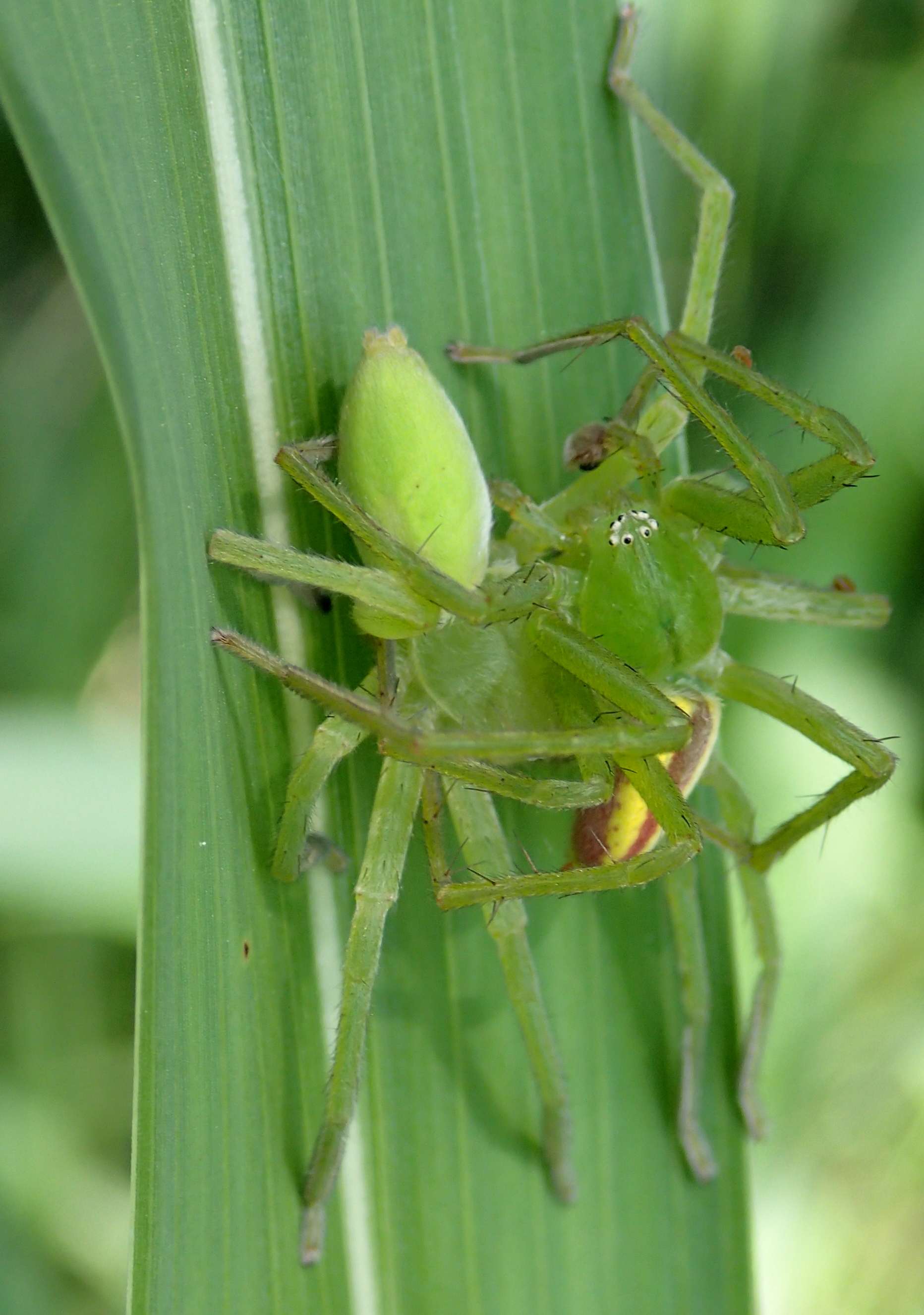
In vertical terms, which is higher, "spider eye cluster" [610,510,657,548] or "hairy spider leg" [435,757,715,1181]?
"spider eye cluster" [610,510,657,548]

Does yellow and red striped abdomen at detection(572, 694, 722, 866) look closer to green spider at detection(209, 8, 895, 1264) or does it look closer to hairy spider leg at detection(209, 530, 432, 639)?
green spider at detection(209, 8, 895, 1264)

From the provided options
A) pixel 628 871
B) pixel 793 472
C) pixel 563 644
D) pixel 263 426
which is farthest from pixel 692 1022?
pixel 263 426

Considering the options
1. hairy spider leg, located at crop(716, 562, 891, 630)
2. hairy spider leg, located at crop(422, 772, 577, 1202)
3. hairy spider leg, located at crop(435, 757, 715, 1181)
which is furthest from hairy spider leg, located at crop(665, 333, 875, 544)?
hairy spider leg, located at crop(422, 772, 577, 1202)

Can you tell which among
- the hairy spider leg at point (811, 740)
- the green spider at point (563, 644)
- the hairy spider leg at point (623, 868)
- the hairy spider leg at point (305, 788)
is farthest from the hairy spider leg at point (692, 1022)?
the hairy spider leg at point (305, 788)

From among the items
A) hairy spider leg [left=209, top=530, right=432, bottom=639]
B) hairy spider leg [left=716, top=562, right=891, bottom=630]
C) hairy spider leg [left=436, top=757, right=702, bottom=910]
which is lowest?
hairy spider leg [left=436, top=757, right=702, bottom=910]

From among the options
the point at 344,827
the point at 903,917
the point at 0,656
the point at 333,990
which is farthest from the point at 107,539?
the point at 903,917

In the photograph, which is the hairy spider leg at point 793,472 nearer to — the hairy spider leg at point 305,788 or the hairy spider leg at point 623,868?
the hairy spider leg at point 623,868
